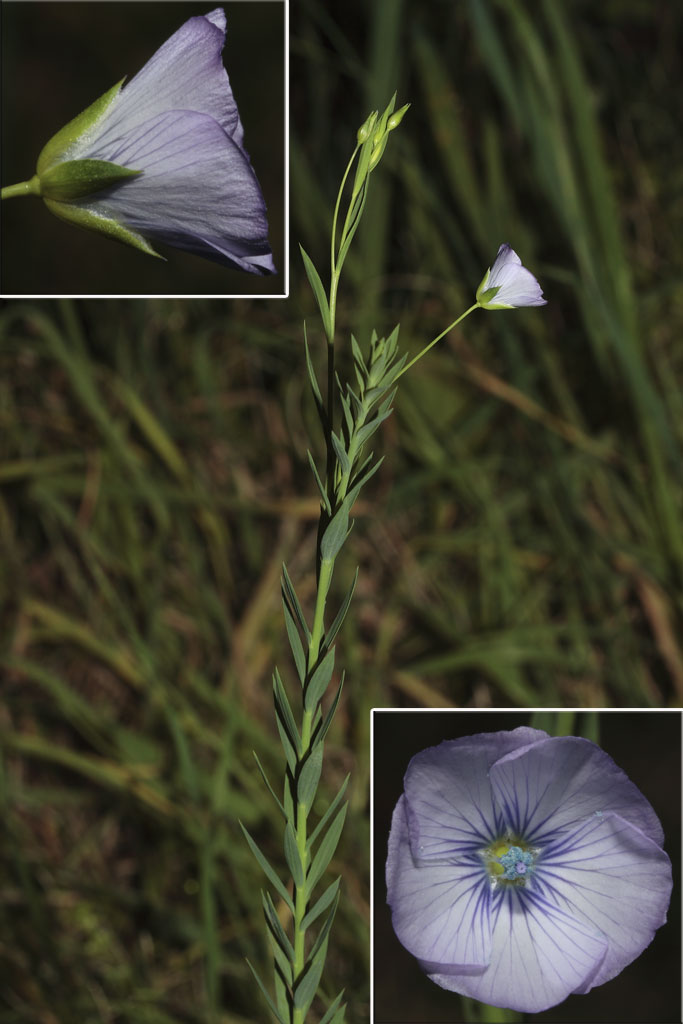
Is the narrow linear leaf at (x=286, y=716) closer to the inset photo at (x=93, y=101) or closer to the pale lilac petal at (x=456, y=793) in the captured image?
the pale lilac petal at (x=456, y=793)

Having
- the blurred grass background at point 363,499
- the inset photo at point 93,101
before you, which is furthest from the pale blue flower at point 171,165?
the blurred grass background at point 363,499

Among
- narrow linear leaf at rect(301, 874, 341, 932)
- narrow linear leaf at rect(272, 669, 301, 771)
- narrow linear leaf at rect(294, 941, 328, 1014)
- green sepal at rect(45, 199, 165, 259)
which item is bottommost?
narrow linear leaf at rect(294, 941, 328, 1014)

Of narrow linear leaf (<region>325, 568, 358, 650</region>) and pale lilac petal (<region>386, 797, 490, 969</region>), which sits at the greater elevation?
narrow linear leaf (<region>325, 568, 358, 650</region>)

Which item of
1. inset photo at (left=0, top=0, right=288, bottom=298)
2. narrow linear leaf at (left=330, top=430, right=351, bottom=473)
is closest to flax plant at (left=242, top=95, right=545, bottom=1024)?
narrow linear leaf at (left=330, top=430, right=351, bottom=473)

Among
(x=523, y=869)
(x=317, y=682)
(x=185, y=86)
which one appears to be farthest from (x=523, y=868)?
(x=185, y=86)

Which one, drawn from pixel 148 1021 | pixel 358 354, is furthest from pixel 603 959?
pixel 148 1021

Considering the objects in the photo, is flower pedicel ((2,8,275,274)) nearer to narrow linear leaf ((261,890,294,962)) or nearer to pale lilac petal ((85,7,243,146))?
pale lilac petal ((85,7,243,146))

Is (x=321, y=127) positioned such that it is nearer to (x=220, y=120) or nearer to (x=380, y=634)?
(x=380, y=634)
